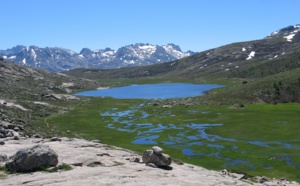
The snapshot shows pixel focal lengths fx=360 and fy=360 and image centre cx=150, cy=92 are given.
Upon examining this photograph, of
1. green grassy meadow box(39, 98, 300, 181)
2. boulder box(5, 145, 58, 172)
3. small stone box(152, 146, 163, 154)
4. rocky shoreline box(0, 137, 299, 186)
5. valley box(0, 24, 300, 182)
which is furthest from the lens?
valley box(0, 24, 300, 182)

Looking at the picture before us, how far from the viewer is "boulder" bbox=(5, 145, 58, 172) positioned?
34.4 m

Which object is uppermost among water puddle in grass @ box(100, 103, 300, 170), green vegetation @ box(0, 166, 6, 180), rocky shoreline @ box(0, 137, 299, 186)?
green vegetation @ box(0, 166, 6, 180)

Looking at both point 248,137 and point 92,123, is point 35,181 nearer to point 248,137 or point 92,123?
point 248,137

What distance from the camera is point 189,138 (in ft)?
300

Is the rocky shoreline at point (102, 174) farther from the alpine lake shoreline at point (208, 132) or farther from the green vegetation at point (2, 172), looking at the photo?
the alpine lake shoreline at point (208, 132)

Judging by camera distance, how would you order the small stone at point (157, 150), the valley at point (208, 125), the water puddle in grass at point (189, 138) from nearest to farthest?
the small stone at point (157, 150), the valley at point (208, 125), the water puddle in grass at point (189, 138)

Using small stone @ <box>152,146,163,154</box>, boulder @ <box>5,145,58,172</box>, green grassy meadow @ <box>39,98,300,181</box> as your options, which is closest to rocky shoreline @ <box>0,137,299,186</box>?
boulder @ <box>5,145,58,172</box>

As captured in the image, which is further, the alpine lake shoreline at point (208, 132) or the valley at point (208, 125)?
the valley at point (208, 125)

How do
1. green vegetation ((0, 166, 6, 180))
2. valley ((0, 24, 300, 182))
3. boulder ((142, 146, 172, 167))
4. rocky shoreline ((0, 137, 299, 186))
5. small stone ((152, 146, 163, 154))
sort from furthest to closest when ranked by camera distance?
valley ((0, 24, 300, 182)) → boulder ((142, 146, 172, 167)) → small stone ((152, 146, 163, 154)) → green vegetation ((0, 166, 6, 180)) → rocky shoreline ((0, 137, 299, 186))

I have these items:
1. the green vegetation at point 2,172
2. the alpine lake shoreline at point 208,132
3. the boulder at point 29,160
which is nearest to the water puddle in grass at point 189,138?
the alpine lake shoreline at point 208,132

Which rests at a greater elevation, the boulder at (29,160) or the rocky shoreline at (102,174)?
the boulder at (29,160)

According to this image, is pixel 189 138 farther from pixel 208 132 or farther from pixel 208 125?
pixel 208 125

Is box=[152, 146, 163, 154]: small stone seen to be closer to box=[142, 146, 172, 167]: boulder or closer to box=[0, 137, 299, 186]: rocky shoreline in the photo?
box=[142, 146, 172, 167]: boulder

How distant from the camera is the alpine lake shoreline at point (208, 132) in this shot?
217 ft
